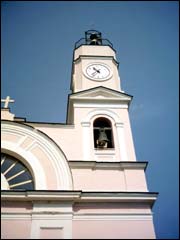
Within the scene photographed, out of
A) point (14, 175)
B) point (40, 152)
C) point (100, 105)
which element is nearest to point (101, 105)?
point (100, 105)

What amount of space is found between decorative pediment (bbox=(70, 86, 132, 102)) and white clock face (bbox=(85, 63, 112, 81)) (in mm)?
1289

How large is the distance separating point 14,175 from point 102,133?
13.9 ft

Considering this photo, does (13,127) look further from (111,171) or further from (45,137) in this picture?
(111,171)

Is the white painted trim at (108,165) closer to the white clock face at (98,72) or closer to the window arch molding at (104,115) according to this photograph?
the window arch molding at (104,115)

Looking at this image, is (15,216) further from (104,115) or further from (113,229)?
(104,115)

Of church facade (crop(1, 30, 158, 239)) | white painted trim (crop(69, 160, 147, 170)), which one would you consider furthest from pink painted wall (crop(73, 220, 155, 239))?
white painted trim (crop(69, 160, 147, 170))

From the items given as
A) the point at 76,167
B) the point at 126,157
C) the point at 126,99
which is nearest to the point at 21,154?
the point at 76,167

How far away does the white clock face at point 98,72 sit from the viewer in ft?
57.2

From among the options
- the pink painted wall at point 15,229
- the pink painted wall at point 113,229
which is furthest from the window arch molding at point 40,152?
the pink painted wall at point 113,229

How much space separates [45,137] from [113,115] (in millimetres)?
3620

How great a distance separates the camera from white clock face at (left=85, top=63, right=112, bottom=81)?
17.4 meters

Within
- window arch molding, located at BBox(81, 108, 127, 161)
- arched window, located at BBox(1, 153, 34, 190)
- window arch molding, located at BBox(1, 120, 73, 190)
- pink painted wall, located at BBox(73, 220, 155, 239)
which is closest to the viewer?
pink painted wall, located at BBox(73, 220, 155, 239)

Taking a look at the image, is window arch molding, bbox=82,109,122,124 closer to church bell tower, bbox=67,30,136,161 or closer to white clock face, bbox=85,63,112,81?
church bell tower, bbox=67,30,136,161

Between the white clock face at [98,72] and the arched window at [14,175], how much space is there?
6474 mm
